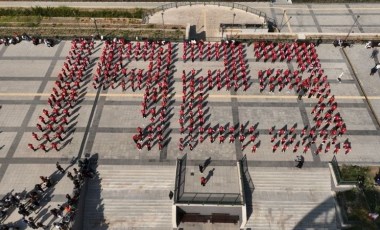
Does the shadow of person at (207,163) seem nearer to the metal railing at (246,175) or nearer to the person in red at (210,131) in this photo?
the person in red at (210,131)

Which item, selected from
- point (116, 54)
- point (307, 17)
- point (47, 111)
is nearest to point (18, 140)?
point (47, 111)

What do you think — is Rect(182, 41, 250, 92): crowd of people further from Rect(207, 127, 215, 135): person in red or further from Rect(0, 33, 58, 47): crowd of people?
Rect(0, 33, 58, 47): crowd of people

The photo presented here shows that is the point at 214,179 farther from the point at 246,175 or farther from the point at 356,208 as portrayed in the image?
the point at 356,208

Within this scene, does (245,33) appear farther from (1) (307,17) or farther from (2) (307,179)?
(2) (307,179)

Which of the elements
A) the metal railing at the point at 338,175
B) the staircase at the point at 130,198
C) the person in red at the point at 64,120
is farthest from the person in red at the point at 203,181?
the person in red at the point at 64,120

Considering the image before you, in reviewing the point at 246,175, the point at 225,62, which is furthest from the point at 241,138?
the point at 225,62
